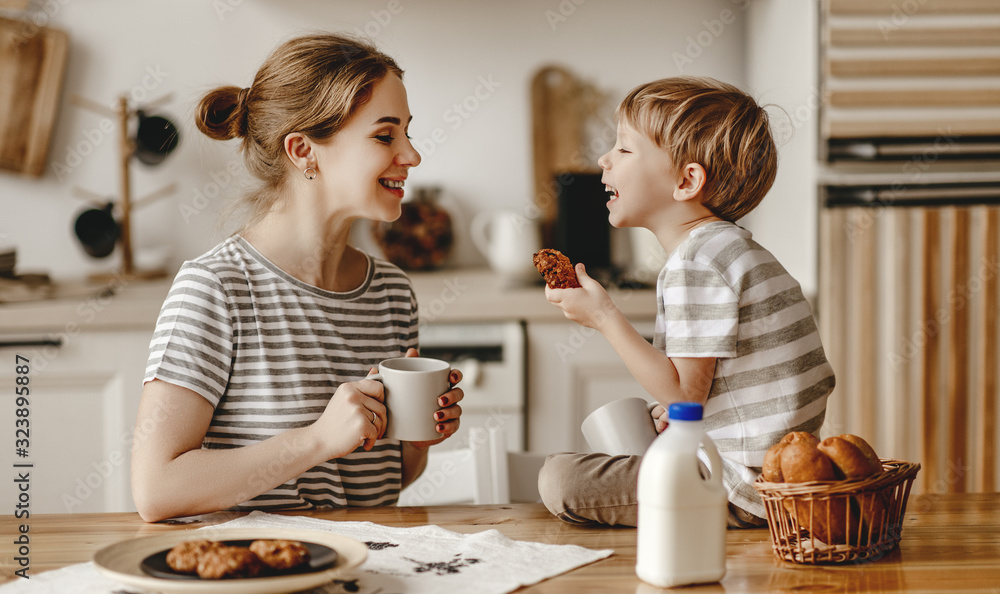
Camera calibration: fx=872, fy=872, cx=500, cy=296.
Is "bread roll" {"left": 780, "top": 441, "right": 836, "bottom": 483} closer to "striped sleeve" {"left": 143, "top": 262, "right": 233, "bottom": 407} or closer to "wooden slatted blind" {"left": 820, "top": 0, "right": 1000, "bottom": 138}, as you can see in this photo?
"striped sleeve" {"left": 143, "top": 262, "right": 233, "bottom": 407}

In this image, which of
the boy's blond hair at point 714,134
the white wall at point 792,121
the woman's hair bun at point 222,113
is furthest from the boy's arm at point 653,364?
the white wall at point 792,121

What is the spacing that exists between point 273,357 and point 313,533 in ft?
1.26

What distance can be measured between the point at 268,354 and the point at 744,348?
0.60m

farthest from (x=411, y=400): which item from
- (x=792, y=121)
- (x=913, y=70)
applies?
(x=913, y=70)

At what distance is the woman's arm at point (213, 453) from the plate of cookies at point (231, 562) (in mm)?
184

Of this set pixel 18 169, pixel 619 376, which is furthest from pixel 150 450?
pixel 18 169

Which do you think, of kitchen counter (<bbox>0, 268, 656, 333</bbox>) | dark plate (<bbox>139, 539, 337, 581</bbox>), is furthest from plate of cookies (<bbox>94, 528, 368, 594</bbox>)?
kitchen counter (<bbox>0, 268, 656, 333</bbox>)


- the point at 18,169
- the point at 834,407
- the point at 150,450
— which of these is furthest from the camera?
the point at 18,169

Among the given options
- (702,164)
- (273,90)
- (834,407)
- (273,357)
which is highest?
(273,90)

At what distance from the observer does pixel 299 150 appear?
1.22 metres

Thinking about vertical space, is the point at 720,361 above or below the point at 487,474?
above

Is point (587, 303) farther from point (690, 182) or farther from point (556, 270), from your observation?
point (690, 182)

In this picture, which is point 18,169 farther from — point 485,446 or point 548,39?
point 485,446

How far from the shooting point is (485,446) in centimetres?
132
